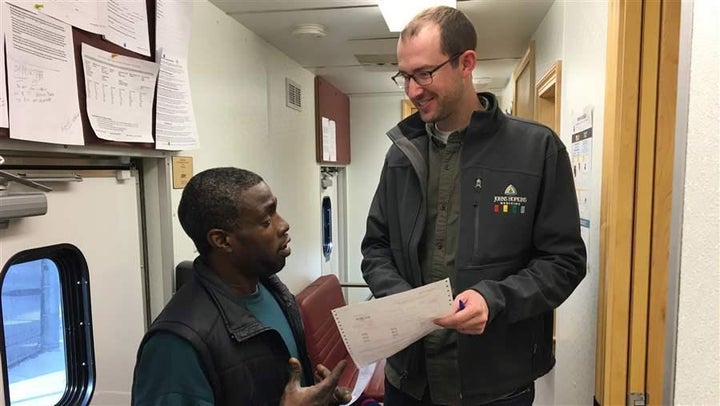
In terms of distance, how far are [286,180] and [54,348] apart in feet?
6.19

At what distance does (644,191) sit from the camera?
133 cm

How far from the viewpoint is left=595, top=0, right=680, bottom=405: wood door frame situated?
51.4 inches

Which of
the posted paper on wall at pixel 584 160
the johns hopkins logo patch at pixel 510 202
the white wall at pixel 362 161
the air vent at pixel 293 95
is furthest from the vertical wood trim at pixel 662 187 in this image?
the white wall at pixel 362 161

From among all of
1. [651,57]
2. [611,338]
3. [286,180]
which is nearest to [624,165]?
[651,57]

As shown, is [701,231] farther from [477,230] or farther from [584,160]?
[584,160]

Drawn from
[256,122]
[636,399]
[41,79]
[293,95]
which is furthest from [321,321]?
[41,79]

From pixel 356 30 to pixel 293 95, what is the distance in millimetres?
824

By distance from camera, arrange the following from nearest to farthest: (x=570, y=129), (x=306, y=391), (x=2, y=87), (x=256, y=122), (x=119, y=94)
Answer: (x=306, y=391), (x=2, y=87), (x=119, y=94), (x=570, y=129), (x=256, y=122)

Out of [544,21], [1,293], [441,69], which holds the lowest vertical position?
[1,293]

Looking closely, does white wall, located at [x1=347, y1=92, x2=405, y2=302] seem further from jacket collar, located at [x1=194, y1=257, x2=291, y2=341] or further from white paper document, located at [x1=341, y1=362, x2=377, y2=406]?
jacket collar, located at [x1=194, y1=257, x2=291, y2=341]

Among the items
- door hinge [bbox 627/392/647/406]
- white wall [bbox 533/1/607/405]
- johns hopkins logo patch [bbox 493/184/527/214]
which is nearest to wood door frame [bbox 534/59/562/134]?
white wall [bbox 533/1/607/405]

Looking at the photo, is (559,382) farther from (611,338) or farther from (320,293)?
(320,293)

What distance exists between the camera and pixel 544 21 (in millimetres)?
2531

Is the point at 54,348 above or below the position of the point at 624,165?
below
